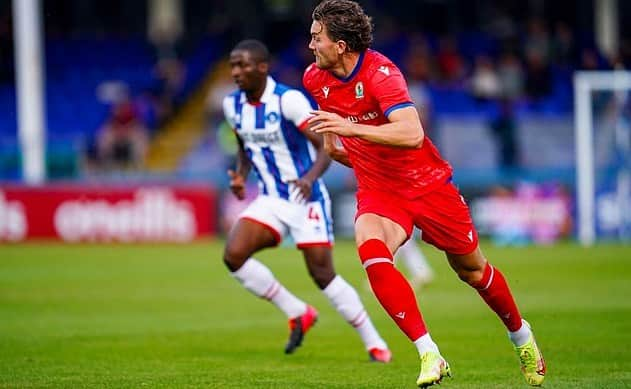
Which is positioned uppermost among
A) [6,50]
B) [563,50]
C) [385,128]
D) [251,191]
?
[385,128]

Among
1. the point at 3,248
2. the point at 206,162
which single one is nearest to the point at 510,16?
the point at 206,162

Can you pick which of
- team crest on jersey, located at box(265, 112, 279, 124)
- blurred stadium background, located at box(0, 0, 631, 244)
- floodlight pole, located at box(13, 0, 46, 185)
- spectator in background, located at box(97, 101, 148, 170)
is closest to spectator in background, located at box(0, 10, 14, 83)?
blurred stadium background, located at box(0, 0, 631, 244)

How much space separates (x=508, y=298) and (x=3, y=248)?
59.4 ft

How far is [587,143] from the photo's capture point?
25172mm

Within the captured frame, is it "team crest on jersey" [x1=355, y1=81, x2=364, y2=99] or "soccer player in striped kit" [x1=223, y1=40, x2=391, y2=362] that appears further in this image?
"soccer player in striped kit" [x1=223, y1=40, x2=391, y2=362]

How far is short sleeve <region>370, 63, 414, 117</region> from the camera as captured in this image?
7953mm

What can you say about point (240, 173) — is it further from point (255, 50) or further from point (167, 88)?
point (167, 88)

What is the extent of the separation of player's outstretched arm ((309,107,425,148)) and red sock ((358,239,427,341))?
0.73m

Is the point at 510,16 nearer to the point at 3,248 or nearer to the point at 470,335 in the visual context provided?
the point at 3,248

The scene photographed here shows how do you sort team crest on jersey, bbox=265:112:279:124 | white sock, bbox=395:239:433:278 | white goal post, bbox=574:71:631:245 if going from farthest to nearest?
white goal post, bbox=574:71:631:245
white sock, bbox=395:239:433:278
team crest on jersey, bbox=265:112:279:124

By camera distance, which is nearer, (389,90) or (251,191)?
(389,90)

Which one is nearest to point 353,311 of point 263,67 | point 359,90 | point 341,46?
point 263,67

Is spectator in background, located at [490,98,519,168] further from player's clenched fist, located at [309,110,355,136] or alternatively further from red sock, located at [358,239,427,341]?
player's clenched fist, located at [309,110,355,136]

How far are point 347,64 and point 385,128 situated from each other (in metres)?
0.69
